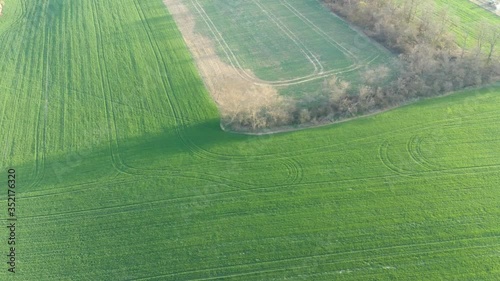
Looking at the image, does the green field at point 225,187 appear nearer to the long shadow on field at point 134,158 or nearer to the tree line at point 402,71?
the long shadow on field at point 134,158

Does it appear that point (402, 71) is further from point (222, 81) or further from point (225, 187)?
point (225, 187)

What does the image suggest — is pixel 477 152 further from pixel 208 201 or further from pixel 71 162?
pixel 71 162

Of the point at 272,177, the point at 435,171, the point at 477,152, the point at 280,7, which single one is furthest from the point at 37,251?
the point at 280,7

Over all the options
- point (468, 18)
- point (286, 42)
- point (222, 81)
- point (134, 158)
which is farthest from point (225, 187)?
point (468, 18)

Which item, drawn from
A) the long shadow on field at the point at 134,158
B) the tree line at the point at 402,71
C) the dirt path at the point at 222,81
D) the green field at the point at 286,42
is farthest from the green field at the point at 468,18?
the long shadow on field at the point at 134,158

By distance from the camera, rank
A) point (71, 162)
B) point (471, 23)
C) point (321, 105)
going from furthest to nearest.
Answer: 1. point (471, 23)
2. point (321, 105)
3. point (71, 162)

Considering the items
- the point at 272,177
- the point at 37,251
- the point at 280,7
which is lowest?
the point at 37,251
